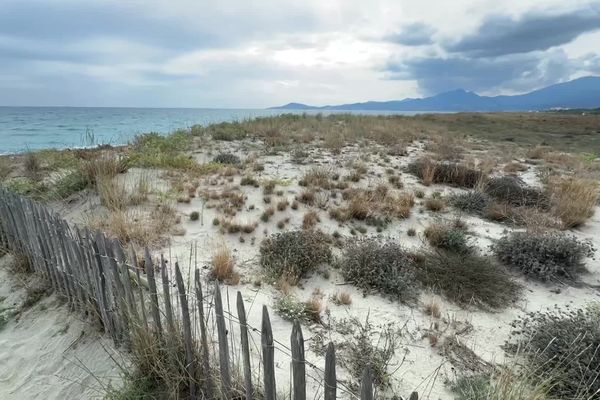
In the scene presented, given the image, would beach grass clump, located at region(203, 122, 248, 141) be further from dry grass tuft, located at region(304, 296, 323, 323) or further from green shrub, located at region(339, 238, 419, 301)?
dry grass tuft, located at region(304, 296, 323, 323)

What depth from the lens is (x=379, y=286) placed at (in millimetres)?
4516

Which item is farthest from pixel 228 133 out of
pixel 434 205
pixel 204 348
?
pixel 204 348

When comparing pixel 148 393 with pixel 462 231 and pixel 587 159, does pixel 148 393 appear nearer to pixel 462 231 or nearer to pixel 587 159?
pixel 462 231

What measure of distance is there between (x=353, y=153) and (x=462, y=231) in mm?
7151

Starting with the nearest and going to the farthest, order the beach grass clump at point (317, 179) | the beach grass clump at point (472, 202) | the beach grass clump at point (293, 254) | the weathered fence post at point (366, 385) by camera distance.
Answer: the weathered fence post at point (366, 385)
the beach grass clump at point (293, 254)
the beach grass clump at point (472, 202)
the beach grass clump at point (317, 179)

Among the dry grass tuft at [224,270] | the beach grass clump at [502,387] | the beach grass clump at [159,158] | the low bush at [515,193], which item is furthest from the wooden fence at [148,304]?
the low bush at [515,193]

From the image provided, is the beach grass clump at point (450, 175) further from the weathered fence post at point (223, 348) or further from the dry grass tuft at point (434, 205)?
the weathered fence post at point (223, 348)

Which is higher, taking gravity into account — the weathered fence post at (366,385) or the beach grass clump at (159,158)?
the weathered fence post at (366,385)

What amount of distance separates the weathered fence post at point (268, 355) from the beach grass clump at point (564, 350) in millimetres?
1875

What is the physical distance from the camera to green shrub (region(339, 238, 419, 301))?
443 cm

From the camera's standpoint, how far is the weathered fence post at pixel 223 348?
231 cm

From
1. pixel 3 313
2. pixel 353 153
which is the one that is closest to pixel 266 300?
pixel 3 313

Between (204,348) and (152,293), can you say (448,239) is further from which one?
(152,293)

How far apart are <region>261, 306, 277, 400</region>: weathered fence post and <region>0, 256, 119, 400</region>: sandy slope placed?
5.20 ft
